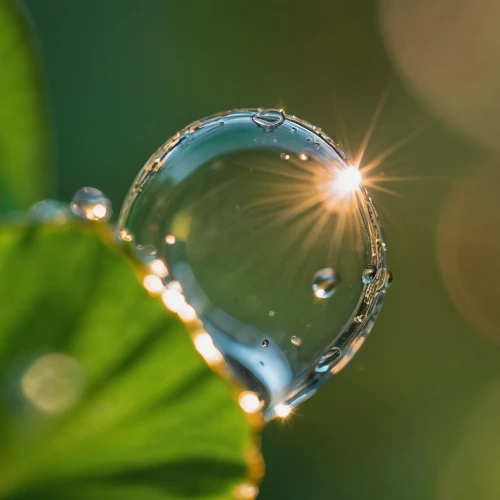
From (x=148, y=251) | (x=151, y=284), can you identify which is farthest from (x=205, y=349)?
(x=148, y=251)

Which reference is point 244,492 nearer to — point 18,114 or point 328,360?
point 18,114

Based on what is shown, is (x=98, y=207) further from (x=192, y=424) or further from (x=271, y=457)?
(x=271, y=457)

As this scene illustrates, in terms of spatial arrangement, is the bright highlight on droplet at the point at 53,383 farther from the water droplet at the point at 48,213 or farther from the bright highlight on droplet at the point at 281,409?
the bright highlight on droplet at the point at 281,409

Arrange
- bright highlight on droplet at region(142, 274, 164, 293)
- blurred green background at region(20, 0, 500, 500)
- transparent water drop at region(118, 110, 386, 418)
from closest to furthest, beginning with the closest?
bright highlight on droplet at region(142, 274, 164, 293)
transparent water drop at region(118, 110, 386, 418)
blurred green background at region(20, 0, 500, 500)

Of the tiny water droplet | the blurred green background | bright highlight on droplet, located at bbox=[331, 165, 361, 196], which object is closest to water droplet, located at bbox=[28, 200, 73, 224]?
the tiny water droplet

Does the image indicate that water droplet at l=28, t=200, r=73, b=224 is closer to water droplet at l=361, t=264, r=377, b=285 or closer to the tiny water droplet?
the tiny water droplet

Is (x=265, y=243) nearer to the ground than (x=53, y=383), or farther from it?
farther from it
